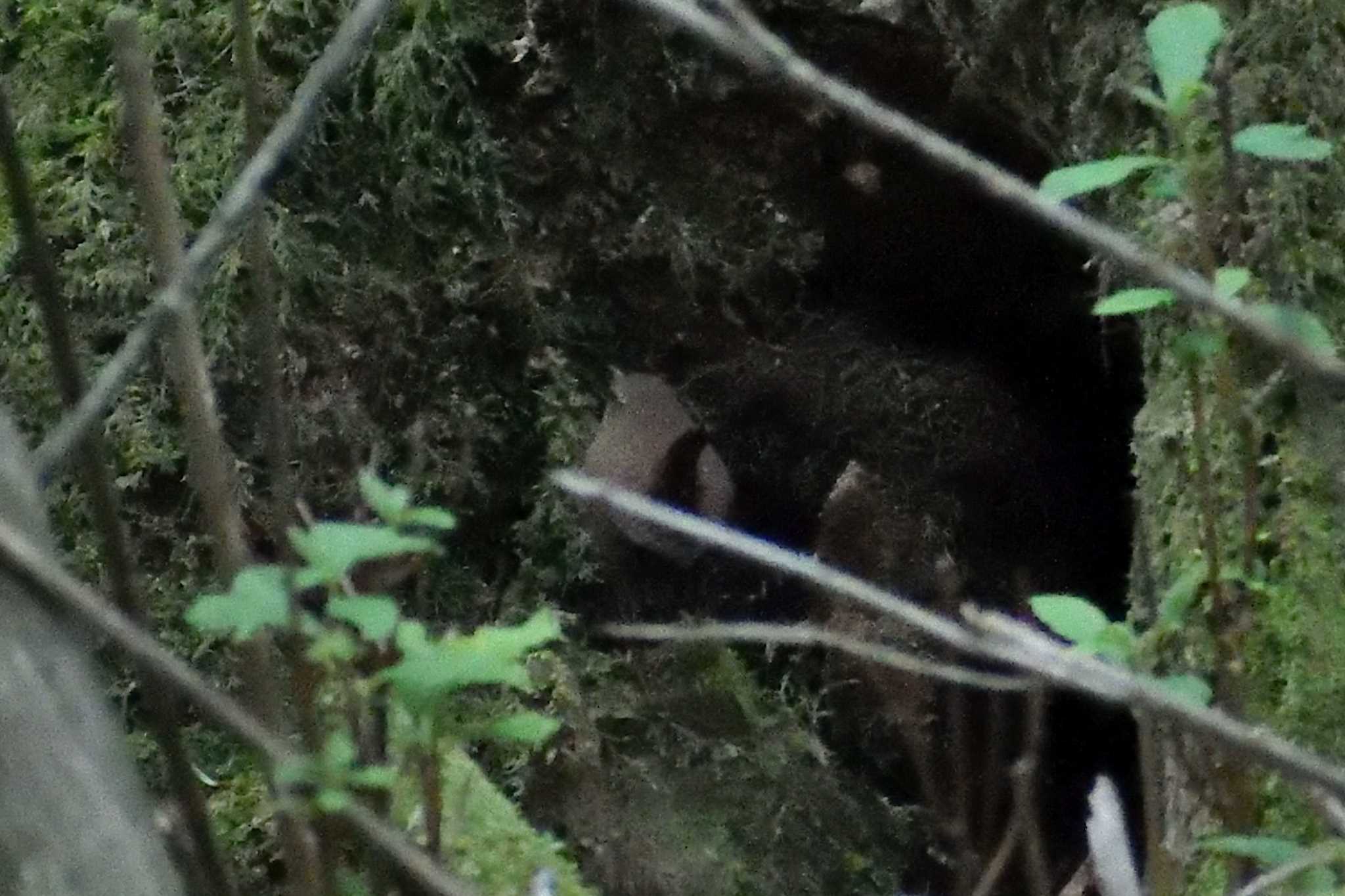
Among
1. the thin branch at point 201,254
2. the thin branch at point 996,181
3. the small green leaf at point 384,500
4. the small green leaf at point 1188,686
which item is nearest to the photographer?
the thin branch at point 996,181

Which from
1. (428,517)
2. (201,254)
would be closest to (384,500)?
(428,517)

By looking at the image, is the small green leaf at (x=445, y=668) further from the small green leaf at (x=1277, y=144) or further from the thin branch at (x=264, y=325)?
the small green leaf at (x=1277, y=144)

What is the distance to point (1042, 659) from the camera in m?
0.45

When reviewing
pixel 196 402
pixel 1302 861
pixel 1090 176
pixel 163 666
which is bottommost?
pixel 1302 861

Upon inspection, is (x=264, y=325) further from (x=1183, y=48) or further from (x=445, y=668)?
(x=1183, y=48)

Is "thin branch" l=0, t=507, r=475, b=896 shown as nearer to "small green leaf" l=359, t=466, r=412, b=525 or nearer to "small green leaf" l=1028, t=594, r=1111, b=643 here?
"small green leaf" l=359, t=466, r=412, b=525

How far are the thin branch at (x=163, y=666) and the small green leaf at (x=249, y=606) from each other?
6 cm

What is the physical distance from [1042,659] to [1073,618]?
276 mm

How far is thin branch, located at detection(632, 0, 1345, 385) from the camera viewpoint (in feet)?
1.14

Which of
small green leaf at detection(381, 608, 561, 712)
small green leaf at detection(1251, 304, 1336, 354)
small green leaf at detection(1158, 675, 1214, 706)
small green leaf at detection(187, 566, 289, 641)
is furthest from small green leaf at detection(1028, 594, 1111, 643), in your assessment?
small green leaf at detection(187, 566, 289, 641)

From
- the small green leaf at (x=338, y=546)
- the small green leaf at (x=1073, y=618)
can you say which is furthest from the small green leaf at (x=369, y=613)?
the small green leaf at (x=1073, y=618)

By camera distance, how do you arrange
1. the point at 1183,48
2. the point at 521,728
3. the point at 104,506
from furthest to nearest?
the point at 1183,48 < the point at 521,728 < the point at 104,506

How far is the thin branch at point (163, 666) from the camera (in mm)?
395

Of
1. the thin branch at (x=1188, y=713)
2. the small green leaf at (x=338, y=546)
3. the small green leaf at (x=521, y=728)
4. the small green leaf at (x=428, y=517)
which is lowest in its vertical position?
the thin branch at (x=1188, y=713)
